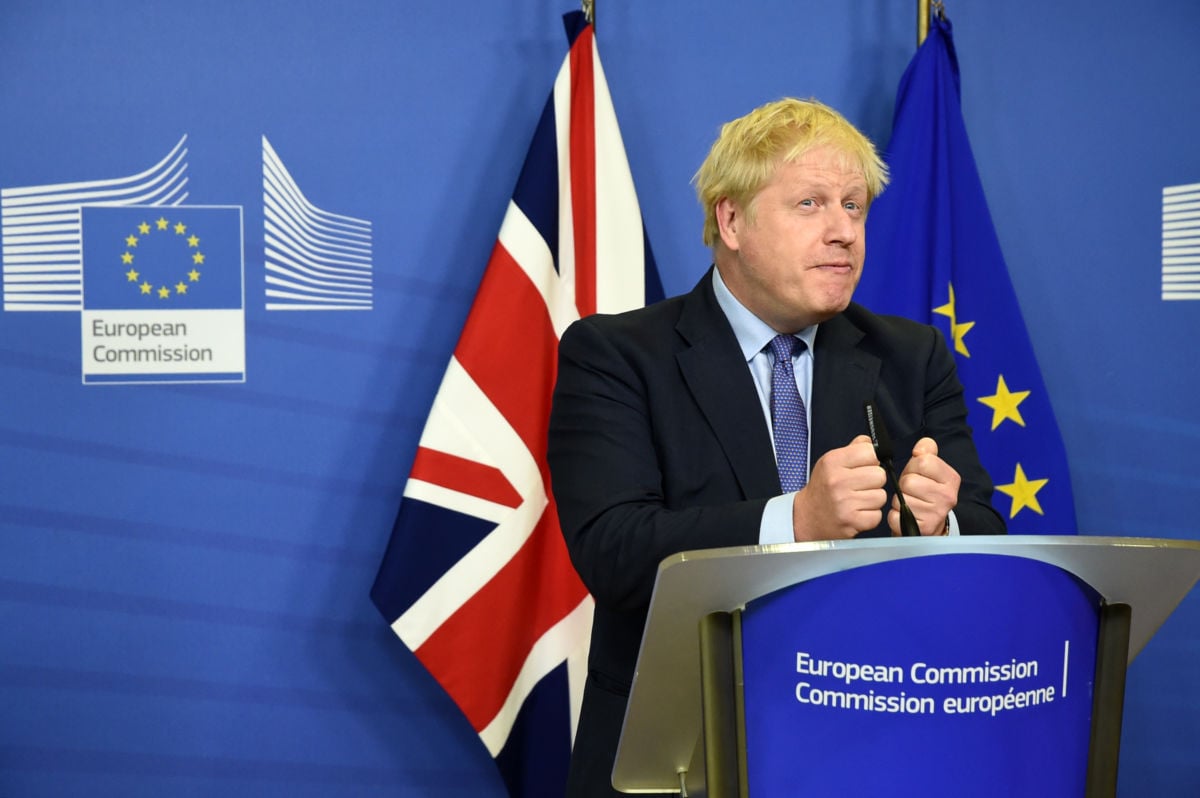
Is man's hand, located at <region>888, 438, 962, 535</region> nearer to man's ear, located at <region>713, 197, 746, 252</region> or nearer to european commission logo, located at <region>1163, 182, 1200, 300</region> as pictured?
man's ear, located at <region>713, 197, 746, 252</region>

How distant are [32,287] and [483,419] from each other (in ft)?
3.51

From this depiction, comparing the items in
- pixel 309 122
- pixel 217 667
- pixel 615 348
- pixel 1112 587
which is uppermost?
pixel 309 122

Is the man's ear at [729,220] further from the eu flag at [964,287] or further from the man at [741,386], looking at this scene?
the eu flag at [964,287]

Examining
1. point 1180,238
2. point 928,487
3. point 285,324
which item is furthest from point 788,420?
point 1180,238

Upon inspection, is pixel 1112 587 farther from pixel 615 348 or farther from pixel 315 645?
pixel 315 645

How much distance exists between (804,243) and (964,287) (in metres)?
1.33

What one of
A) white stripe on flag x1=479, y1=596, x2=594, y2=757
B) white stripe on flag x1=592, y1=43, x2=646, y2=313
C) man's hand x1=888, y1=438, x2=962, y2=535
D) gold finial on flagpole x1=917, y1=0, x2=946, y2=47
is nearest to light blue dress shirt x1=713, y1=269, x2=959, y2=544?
man's hand x1=888, y1=438, x2=962, y2=535

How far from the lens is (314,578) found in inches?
108

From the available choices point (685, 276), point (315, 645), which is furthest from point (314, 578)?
point (685, 276)

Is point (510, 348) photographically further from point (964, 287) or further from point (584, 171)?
point (964, 287)

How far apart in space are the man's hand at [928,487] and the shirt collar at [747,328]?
0.41 meters

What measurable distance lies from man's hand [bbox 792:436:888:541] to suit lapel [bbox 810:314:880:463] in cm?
37

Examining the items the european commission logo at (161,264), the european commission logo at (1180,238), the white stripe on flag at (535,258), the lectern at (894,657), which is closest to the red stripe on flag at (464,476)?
the white stripe on flag at (535,258)

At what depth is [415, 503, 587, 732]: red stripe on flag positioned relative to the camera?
2.58 meters
